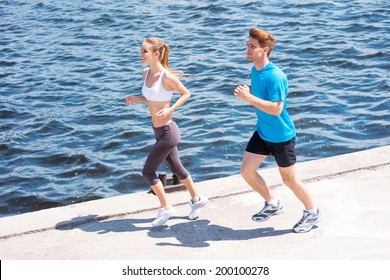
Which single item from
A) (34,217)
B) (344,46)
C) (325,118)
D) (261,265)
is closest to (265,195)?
(261,265)

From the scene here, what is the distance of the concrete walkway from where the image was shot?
6.91 metres

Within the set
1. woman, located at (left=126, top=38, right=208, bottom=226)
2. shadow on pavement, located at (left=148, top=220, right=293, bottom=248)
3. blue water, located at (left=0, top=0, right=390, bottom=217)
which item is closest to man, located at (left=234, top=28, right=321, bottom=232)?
shadow on pavement, located at (left=148, top=220, right=293, bottom=248)

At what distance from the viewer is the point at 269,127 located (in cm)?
709

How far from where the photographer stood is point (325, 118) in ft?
41.6

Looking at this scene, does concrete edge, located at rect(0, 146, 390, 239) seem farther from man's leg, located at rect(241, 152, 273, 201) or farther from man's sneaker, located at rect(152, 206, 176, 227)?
man's leg, located at rect(241, 152, 273, 201)

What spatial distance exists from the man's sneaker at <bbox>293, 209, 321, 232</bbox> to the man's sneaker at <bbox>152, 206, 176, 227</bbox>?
1117 millimetres

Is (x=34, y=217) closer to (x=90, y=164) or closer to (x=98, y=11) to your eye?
(x=90, y=164)

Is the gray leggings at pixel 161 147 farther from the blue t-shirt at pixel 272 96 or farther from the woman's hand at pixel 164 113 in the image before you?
the blue t-shirt at pixel 272 96

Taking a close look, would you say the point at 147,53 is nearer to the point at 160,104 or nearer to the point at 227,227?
the point at 160,104

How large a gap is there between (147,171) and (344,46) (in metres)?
9.80

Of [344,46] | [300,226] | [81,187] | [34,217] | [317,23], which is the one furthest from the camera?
[317,23]

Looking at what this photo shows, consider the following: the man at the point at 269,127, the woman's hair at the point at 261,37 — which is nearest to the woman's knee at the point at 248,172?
the man at the point at 269,127

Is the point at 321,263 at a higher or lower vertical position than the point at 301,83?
higher

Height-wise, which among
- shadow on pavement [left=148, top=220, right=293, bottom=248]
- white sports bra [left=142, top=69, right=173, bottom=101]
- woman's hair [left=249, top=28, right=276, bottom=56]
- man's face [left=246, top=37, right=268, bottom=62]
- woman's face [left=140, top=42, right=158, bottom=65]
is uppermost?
woman's hair [left=249, top=28, right=276, bottom=56]
